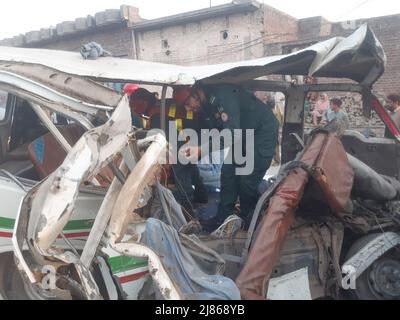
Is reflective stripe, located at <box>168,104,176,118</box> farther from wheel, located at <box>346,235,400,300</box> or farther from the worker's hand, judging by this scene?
wheel, located at <box>346,235,400,300</box>

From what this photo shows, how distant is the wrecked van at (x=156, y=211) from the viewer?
7.21ft

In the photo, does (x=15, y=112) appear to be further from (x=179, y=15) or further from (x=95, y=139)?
(x=179, y=15)

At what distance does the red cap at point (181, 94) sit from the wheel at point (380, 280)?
7.18ft

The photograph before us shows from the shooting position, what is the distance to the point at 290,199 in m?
2.96

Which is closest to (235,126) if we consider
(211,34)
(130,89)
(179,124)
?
(179,124)

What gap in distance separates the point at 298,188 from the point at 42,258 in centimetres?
174

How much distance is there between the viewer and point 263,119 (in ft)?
14.9

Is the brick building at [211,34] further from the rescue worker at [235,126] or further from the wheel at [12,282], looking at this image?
the wheel at [12,282]

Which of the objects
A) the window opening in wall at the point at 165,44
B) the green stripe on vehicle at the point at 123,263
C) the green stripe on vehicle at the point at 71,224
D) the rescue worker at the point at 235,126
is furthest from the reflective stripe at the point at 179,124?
the window opening in wall at the point at 165,44

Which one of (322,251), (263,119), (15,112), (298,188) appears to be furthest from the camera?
(263,119)

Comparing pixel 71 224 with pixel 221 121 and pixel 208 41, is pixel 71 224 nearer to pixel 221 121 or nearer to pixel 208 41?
pixel 221 121

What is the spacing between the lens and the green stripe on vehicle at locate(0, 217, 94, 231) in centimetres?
265

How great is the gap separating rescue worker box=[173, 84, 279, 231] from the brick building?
9.42 meters
